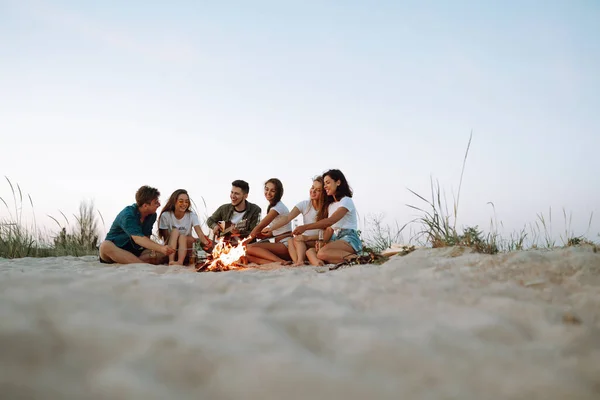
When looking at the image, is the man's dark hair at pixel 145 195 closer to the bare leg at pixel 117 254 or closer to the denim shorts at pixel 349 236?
the bare leg at pixel 117 254

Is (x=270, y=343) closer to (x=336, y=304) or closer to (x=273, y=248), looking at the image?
(x=336, y=304)

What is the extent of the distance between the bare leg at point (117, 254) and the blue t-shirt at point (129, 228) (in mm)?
93

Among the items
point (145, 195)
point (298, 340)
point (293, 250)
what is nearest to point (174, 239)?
point (145, 195)

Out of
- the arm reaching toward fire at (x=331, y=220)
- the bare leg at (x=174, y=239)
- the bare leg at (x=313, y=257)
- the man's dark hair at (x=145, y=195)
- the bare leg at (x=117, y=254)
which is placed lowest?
the bare leg at (x=313, y=257)

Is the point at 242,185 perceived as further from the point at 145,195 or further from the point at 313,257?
the point at 313,257

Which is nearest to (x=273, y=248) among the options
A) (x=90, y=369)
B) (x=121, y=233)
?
(x=121, y=233)

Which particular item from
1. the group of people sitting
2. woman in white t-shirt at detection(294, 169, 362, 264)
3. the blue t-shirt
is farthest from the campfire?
the blue t-shirt

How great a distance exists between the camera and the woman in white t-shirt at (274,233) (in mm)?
5953

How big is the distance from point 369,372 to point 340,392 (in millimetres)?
131

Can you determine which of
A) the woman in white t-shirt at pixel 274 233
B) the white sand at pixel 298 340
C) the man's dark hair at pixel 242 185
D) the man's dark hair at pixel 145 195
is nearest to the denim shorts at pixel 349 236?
the woman in white t-shirt at pixel 274 233

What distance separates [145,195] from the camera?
562 cm

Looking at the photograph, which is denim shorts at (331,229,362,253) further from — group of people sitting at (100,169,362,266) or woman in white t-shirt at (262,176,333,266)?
woman in white t-shirt at (262,176,333,266)

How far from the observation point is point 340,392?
1.10 meters

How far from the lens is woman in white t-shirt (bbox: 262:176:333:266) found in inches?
216
